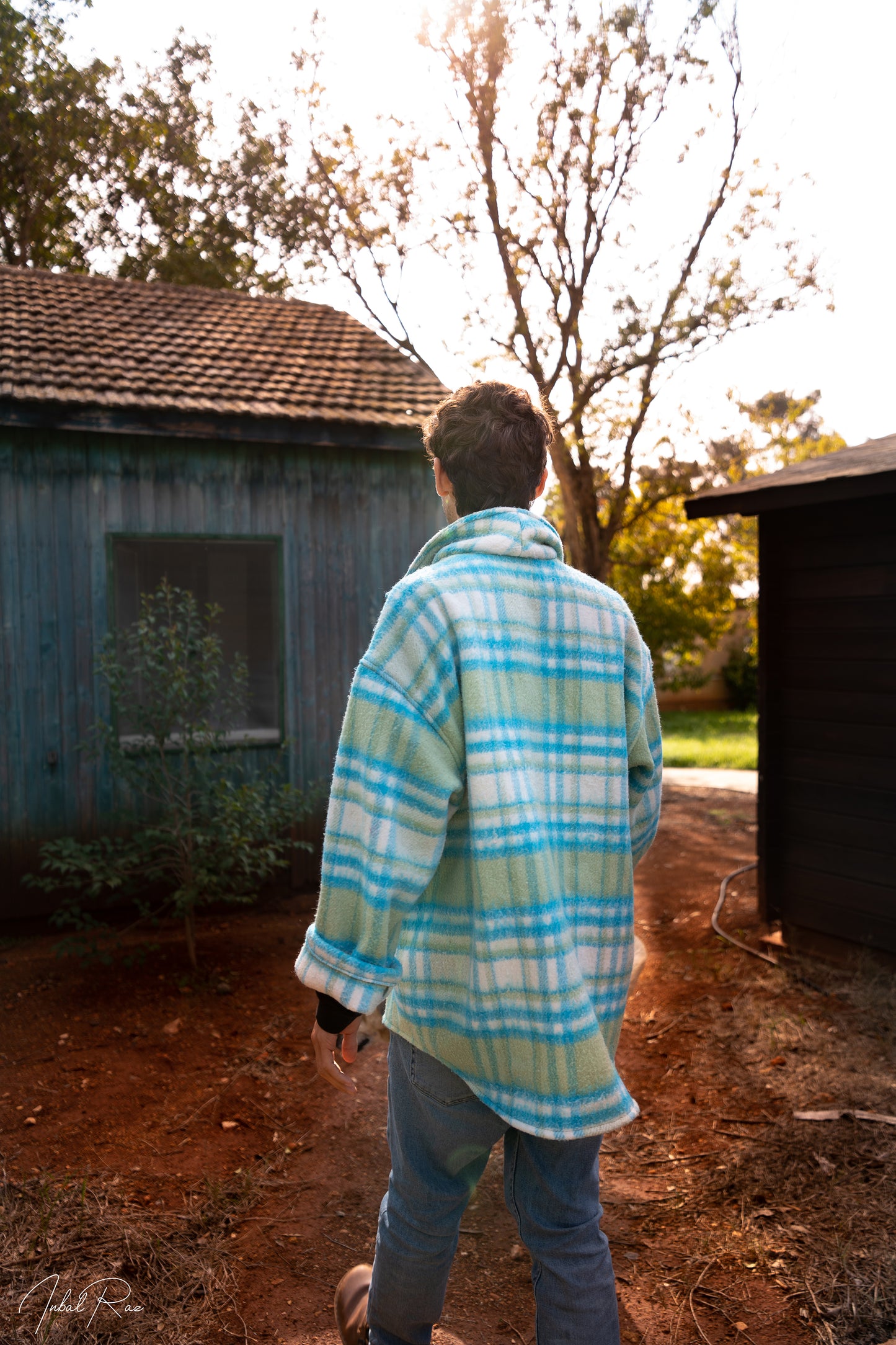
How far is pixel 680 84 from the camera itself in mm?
11742

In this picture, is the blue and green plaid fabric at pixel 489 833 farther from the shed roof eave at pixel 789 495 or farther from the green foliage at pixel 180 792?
the green foliage at pixel 180 792

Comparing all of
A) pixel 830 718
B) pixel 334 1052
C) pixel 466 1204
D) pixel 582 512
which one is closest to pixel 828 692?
pixel 830 718

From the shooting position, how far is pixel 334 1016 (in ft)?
6.01

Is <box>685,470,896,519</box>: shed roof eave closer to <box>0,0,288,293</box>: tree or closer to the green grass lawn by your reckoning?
the green grass lawn

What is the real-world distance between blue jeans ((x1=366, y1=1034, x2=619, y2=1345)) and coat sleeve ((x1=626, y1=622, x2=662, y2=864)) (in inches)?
22.7

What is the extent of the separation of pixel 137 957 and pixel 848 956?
403 centimetres

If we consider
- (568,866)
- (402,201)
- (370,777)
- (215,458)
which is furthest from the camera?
(402,201)

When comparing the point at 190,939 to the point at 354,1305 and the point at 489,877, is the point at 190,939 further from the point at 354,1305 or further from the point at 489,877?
the point at 489,877

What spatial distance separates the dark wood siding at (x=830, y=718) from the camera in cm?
535

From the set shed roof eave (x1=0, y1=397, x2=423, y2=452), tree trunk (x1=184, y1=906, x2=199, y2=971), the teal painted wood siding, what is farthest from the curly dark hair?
the teal painted wood siding

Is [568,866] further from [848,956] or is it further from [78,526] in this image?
[78,526]

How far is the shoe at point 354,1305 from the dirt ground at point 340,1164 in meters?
0.47

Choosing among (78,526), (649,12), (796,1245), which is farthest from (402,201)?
(796,1245)

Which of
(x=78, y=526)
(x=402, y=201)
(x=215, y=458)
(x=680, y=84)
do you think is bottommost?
(x=78, y=526)
